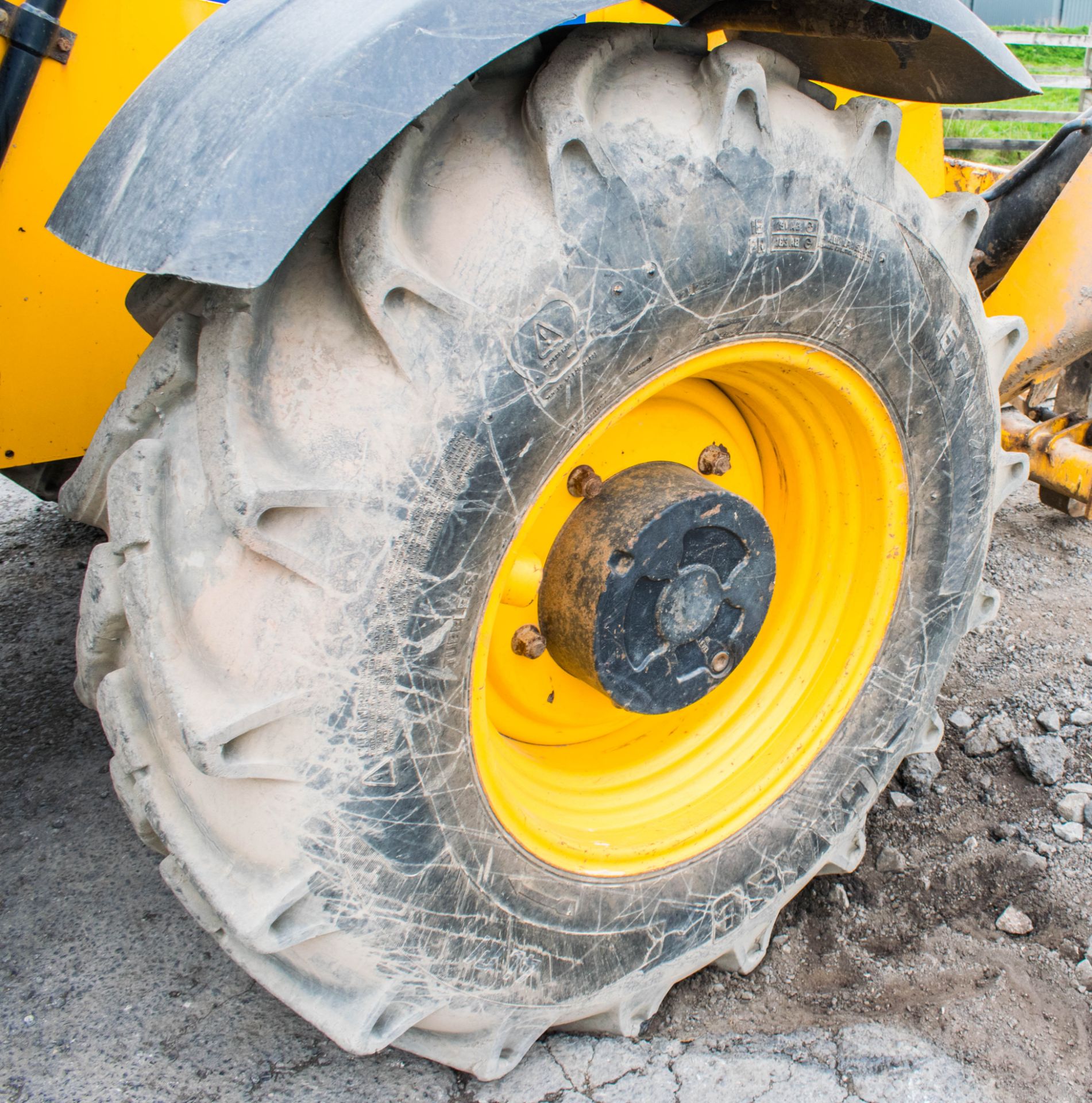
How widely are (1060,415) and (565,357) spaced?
2208 mm

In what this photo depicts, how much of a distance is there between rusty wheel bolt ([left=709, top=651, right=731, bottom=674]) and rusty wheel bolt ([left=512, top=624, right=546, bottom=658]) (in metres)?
0.27

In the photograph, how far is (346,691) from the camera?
113 cm

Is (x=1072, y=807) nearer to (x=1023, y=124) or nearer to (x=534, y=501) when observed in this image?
(x=534, y=501)

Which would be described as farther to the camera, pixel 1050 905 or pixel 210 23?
pixel 1050 905

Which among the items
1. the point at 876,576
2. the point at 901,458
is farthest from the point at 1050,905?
the point at 901,458

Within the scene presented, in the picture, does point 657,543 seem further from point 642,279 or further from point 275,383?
point 275,383

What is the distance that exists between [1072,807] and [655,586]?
1226 millimetres

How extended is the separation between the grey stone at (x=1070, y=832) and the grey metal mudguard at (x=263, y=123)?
1816mm

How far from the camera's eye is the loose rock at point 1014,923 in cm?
182

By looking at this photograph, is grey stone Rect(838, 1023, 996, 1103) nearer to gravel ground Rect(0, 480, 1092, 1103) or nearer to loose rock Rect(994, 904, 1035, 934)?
gravel ground Rect(0, 480, 1092, 1103)

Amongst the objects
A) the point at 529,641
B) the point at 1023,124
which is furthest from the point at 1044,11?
the point at 529,641

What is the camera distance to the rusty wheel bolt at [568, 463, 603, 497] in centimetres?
151

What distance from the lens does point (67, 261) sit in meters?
1.49

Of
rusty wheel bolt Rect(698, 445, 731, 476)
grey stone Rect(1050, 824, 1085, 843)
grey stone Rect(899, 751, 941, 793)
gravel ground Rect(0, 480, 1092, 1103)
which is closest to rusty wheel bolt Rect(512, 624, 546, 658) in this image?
rusty wheel bolt Rect(698, 445, 731, 476)
